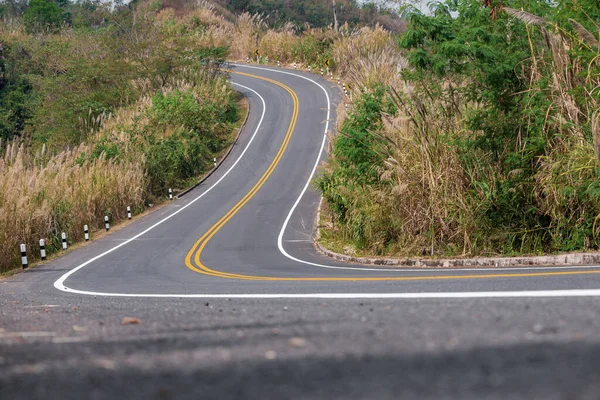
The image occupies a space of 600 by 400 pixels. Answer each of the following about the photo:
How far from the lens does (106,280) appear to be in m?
16.9

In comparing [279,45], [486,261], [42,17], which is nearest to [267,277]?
[486,261]

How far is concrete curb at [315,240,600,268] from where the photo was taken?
551 inches

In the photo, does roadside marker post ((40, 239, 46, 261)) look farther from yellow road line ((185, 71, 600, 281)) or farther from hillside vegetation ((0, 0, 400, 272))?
yellow road line ((185, 71, 600, 281))

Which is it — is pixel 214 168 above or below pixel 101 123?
below

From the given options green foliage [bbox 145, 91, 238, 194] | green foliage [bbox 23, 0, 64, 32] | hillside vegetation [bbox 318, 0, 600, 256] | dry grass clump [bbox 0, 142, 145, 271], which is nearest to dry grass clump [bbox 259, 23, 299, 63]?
green foliage [bbox 23, 0, 64, 32]

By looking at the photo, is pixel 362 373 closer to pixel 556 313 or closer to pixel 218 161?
pixel 556 313

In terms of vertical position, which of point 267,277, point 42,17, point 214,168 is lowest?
point 267,277

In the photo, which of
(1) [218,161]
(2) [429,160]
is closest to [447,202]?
(2) [429,160]

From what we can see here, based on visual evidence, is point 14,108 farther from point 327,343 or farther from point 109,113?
point 327,343

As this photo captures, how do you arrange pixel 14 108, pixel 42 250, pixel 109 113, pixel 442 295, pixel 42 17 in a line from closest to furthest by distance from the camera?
1. pixel 442 295
2. pixel 42 250
3. pixel 109 113
4. pixel 14 108
5. pixel 42 17

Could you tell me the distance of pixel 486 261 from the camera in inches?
603

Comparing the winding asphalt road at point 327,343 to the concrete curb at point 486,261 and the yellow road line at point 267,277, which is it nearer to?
the yellow road line at point 267,277

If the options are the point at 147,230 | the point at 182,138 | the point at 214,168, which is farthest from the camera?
the point at 214,168

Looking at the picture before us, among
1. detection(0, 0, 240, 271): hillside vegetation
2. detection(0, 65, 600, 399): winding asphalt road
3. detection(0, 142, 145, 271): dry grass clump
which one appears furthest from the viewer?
detection(0, 0, 240, 271): hillside vegetation
